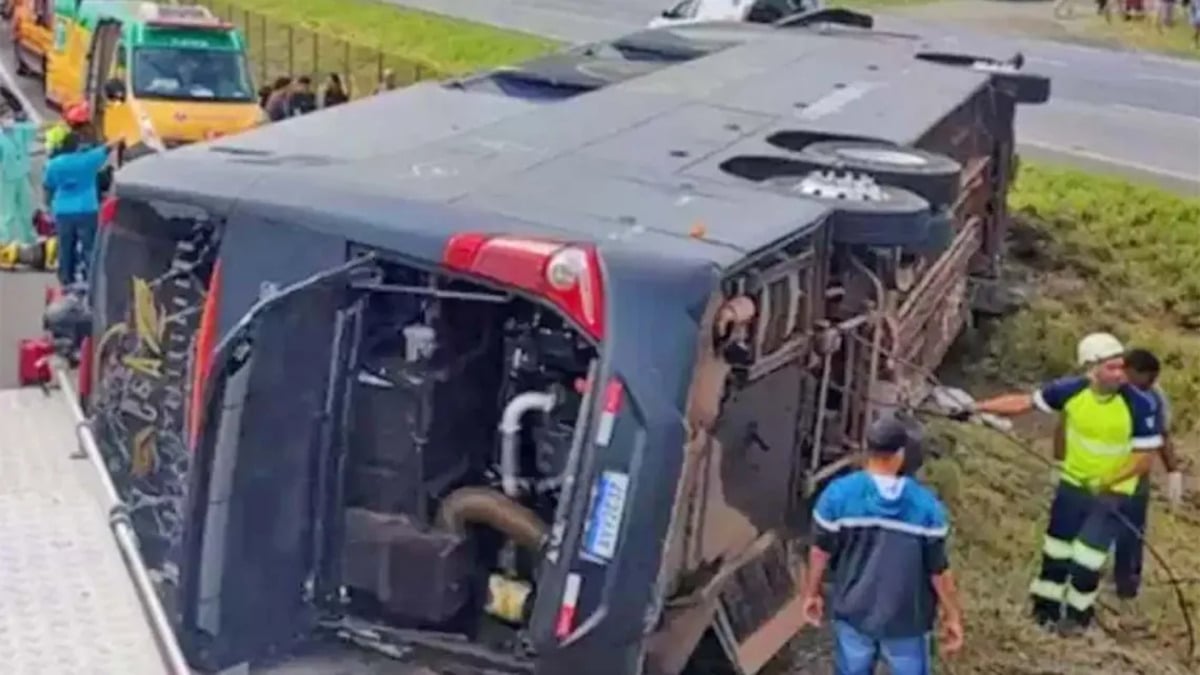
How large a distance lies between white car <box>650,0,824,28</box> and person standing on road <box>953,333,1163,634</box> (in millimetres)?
10431

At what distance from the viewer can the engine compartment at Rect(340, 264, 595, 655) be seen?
684cm

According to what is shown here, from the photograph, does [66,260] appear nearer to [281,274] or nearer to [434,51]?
[281,274]

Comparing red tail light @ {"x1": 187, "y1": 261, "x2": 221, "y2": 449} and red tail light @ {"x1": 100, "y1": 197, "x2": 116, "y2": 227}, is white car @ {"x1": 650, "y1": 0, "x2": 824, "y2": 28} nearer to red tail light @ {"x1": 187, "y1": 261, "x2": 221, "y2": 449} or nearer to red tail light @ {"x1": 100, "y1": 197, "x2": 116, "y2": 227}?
red tail light @ {"x1": 100, "y1": 197, "x2": 116, "y2": 227}

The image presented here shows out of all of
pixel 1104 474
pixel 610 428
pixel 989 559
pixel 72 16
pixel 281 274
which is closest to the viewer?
pixel 610 428

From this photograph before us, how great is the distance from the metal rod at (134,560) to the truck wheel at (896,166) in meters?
3.10

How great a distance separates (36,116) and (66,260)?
11276 mm

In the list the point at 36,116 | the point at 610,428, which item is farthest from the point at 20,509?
the point at 36,116

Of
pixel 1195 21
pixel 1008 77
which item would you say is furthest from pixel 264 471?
pixel 1195 21

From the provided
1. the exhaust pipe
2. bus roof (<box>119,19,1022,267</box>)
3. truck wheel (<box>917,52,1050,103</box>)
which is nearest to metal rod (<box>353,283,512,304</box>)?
bus roof (<box>119,19,1022,267</box>)

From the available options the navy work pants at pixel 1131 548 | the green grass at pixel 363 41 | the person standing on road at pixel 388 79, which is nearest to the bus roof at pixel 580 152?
the navy work pants at pixel 1131 548

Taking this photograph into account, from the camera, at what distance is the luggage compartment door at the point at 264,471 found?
265 inches

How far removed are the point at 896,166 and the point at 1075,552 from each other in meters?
1.98

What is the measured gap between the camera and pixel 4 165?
1543 centimetres

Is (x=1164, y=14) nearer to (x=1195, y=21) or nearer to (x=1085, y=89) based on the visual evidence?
(x=1195, y=21)
